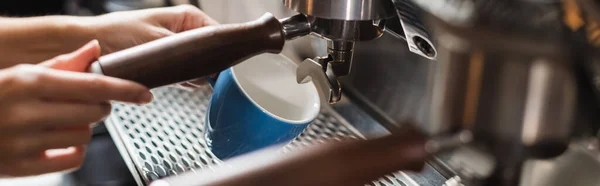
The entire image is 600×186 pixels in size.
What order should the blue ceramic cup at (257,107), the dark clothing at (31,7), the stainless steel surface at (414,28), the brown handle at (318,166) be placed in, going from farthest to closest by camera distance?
the dark clothing at (31,7)
the blue ceramic cup at (257,107)
the stainless steel surface at (414,28)
the brown handle at (318,166)

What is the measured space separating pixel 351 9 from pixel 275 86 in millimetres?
164

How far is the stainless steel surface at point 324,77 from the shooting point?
1.46 ft

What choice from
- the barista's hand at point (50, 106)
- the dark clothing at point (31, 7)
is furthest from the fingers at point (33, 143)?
the dark clothing at point (31, 7)

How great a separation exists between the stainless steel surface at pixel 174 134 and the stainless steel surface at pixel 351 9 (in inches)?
5.8

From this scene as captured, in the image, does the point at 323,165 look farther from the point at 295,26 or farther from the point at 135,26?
the point at 135,26

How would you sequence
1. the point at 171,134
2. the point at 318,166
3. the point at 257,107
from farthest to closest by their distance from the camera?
the point at 171,134
the point at 257,107
the point at 318,166

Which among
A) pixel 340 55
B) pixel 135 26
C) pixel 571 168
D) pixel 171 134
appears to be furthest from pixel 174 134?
pixel 571 168

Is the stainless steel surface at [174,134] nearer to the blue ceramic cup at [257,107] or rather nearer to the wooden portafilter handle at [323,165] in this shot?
the blue ceramic cup at [257,107]

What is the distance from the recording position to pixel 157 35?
54 cm

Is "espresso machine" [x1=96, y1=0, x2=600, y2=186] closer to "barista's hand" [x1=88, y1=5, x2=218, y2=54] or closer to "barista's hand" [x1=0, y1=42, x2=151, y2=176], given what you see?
"barista's hand" [x1=0, y1=42, x2=151, y2=176]

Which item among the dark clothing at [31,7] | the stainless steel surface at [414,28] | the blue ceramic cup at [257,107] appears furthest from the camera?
the dark clothing at [31,7]

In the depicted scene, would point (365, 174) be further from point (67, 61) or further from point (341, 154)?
point (67, 61)

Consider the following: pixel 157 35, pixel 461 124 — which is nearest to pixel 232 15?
pixel 157 35

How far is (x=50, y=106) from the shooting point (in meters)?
0.34
